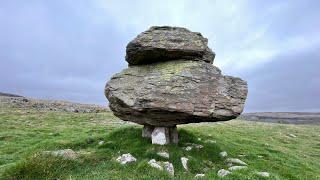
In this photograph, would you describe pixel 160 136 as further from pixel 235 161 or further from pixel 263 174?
pixel 263 174

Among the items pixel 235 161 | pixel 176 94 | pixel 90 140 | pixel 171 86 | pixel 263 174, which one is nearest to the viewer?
pixel 263 174

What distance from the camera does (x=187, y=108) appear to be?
71.3ft

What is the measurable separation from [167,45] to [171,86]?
9.07 feet

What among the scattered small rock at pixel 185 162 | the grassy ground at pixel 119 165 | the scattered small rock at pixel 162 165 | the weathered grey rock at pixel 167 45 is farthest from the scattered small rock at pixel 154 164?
the weathered grey rock at pixel 167 45

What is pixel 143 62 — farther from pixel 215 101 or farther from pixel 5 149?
pixel 5 149

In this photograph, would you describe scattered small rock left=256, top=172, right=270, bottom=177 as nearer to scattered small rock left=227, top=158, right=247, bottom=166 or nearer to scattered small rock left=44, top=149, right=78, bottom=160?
scattered small rock left=227, top=158, right=247, bottom=166

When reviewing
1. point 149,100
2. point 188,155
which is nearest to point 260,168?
point 188,155

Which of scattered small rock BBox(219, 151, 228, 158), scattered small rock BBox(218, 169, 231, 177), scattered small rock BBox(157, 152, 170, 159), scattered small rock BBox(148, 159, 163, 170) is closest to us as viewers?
scattered small rock BBox(148, 159, 163, 170)

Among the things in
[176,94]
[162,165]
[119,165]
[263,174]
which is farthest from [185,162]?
[263,174]

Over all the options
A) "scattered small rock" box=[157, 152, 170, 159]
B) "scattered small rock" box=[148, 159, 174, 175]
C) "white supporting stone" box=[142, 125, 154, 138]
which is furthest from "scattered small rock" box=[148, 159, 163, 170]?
"white supporting stone" box=[142, 125, 154, 138]

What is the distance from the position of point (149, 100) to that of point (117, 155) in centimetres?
349

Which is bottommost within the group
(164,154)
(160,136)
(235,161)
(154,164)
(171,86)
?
(154,164)

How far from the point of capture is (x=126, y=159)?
65.1 ft

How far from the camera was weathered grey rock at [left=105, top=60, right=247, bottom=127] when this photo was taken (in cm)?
2181
